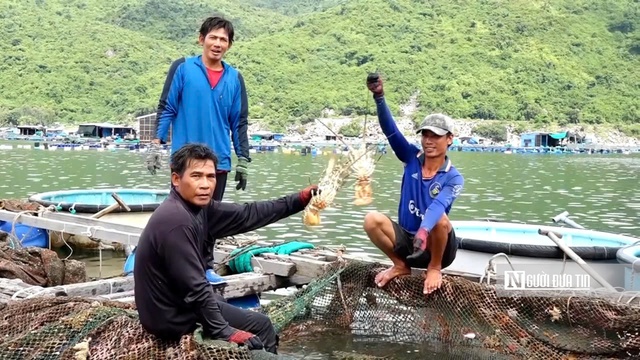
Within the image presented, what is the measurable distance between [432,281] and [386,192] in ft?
72.6

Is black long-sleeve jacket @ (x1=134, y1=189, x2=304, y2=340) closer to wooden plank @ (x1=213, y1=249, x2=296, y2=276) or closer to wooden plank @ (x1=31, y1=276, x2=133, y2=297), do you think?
wooden plank @ (x1=31, y1=276, x2=133, y2=297)

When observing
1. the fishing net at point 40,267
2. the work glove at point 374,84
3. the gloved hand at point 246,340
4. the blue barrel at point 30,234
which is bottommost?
the blue barrel at point 30,234

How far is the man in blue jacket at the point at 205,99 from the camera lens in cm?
595

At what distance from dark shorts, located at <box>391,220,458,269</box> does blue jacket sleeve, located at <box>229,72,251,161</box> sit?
5.27ft

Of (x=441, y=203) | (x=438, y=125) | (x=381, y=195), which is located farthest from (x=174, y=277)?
(x=381, y=195)

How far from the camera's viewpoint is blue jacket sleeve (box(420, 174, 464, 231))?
17.9 feet

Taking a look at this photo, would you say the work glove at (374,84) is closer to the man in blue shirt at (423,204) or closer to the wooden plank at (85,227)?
the man in blue shirt at (423,204)

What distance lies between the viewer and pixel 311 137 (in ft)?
310

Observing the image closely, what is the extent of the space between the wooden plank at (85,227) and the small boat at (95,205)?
67cm

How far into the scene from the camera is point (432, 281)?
5.69 metres

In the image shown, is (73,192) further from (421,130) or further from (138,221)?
(421,130)

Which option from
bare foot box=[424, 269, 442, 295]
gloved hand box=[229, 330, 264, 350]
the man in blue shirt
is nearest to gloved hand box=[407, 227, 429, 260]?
the man in blue shirt

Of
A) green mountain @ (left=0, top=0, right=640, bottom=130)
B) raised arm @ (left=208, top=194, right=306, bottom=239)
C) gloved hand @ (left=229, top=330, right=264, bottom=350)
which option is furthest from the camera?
green mountain @ (left=0, top=0, right=640, bottom=130)

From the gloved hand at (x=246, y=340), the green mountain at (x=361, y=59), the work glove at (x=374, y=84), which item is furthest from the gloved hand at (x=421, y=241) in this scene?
the green mountain at (x=361, y=59)
